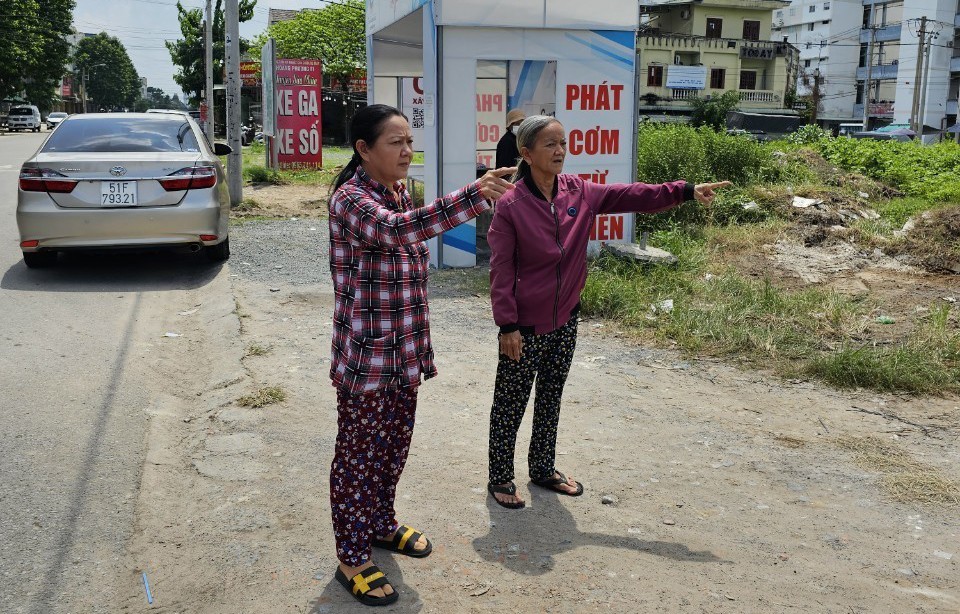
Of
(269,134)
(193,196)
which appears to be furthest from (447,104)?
(269,134)

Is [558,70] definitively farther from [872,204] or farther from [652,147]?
[872,204]

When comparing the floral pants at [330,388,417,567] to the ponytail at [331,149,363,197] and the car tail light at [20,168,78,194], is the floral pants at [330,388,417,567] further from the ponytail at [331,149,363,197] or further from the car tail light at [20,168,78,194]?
the car tail light at [20,168,78,194]

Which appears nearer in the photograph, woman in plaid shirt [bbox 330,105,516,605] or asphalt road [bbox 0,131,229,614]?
woman in plaid shirt [bbox 330,105,516,605]

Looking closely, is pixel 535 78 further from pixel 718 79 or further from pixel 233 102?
pixel 718 79

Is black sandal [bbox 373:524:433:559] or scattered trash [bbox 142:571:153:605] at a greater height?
black sandal [bbox 373:524:433:559]

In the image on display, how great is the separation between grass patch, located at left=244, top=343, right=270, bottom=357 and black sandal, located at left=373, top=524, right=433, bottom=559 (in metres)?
2.89

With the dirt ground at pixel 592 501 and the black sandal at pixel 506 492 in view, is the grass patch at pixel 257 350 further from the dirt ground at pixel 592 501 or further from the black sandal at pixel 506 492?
the black sandal at pixel 506 492

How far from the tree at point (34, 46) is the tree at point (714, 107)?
43.6 m

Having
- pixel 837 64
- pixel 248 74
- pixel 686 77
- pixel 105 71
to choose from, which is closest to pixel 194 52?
pixel 248 74

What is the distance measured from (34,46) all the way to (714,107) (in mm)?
44765

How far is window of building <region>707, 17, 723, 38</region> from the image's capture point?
63.8m

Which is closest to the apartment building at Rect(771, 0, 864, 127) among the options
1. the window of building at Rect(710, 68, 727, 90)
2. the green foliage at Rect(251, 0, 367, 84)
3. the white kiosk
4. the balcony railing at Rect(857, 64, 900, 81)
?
the balcony railing at Rect(857, 64, 900, 81)

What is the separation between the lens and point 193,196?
827 centimetres

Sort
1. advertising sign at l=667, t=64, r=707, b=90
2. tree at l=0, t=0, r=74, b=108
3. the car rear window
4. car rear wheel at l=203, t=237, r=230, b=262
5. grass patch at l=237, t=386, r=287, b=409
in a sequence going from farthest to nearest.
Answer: advertising sign at l=667, t=64, r=707, b=90 < tree at l=0, t=0, r=74, b=108 < car rear wheel at l=203, t=237, r=230, b=262 < the car rear window < grass patch at l=237, t=386, r=287, b=409
